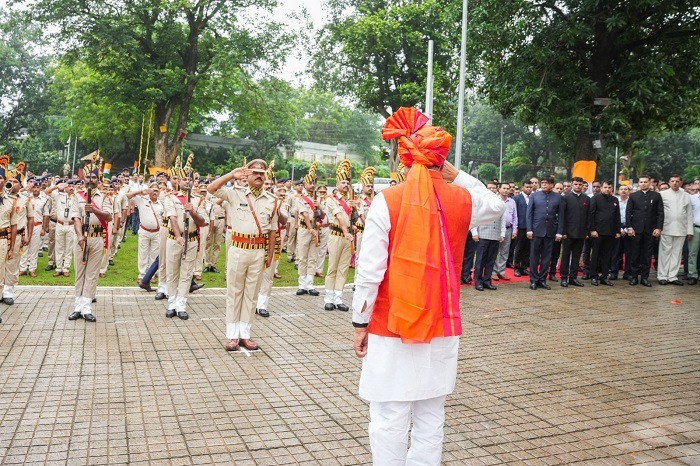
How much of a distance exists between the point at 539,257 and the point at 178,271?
7.47 m

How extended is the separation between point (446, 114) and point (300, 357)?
2471cm

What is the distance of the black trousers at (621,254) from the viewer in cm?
1419

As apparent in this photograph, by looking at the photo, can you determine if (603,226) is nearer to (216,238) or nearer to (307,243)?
(307,243)

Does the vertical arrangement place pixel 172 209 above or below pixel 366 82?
below

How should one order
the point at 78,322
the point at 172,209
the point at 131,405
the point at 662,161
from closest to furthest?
1. the point at 131,405
2. the point at 78,322
3. the point at 172,209
4. the point at 662,161

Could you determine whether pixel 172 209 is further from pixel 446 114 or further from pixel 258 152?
pixel 258 152

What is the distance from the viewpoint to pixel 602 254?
13.8 m

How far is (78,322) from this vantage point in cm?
891

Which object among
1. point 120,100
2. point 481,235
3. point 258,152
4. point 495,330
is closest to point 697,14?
point 481,235

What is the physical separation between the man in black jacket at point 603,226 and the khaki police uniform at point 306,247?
6079 millimetres

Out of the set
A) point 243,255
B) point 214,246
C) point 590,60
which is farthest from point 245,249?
point 590,60

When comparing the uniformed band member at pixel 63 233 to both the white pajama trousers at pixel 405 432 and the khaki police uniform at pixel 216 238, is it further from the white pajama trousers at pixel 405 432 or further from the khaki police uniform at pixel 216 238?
the white pajama trousers at pixel 405 432

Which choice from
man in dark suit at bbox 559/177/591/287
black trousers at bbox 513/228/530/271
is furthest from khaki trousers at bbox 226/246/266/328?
black trousers at bbox 513/228/530/271

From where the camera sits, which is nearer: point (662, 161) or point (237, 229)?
point (237, 229)
